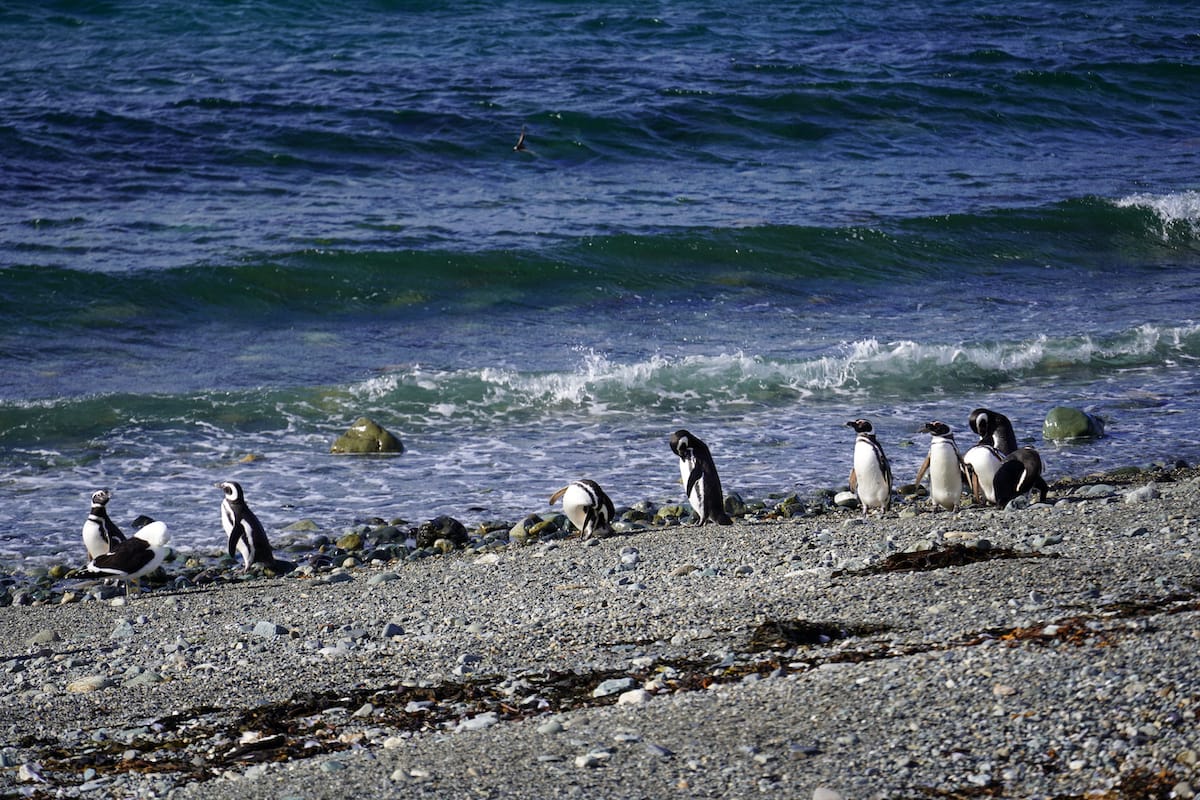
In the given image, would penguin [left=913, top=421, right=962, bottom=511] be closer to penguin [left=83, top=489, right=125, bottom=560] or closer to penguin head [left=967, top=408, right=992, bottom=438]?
Result: penguin head [left=967, top=408, right=992, bottom=438]

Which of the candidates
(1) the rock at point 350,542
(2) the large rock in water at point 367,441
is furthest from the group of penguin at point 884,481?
(2) the large rock in water at point 367,441

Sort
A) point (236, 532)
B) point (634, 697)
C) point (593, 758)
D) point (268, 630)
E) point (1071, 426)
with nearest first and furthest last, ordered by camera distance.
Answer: point (593, 758)
point (634, 697)
point (268, 630)
point (236, 532)
point (1071, 426)

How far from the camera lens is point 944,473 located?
882 cm

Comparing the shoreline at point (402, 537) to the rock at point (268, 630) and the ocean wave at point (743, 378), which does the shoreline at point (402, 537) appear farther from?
the ocean wave at point (743, 378)

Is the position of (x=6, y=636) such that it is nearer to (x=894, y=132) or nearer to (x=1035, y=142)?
(x=894, y=132)

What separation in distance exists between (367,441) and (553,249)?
679 centimetres

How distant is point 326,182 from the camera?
19.8 meters

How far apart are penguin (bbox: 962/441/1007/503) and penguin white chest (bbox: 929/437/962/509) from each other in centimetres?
8

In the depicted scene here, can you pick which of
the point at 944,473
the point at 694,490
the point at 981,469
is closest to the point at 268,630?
the point at 694,490

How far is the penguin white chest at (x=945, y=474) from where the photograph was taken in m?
8.80

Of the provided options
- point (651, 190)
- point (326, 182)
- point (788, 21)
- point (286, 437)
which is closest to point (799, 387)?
point (286, 437)

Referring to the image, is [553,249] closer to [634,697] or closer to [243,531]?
[243,531]

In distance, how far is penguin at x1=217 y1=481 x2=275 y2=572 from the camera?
8406 millimetres

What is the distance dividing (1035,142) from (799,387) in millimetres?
14076
